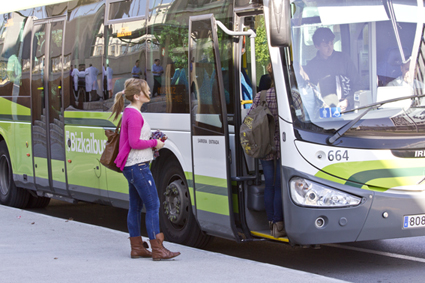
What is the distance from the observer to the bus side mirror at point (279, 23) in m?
6.55

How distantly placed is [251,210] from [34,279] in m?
2.27

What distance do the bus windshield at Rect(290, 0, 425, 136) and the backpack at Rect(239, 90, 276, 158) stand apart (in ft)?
1.05

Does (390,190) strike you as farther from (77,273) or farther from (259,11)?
(77,273)

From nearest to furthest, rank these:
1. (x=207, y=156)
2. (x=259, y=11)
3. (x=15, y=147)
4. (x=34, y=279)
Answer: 1. (x=34, y=279)
2. (x=259, y=11)
3. (x=207, y=156)
4. (x=15, y=147)

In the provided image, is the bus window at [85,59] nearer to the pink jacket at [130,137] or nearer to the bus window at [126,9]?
the bus window at [126,9]

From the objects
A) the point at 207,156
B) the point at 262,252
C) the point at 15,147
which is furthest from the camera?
the point at 15,147

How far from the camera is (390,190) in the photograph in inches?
264

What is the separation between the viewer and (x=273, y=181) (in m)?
7.10

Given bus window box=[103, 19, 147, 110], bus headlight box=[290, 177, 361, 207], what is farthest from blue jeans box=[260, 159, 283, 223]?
bus window box=[103, 19, 147, 110]

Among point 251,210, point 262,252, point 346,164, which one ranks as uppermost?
point 346,164

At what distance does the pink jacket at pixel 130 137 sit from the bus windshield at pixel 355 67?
56.4 inches

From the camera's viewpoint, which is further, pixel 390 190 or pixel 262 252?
pixel 262 252

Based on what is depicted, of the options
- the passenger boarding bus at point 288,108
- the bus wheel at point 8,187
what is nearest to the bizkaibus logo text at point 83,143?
the passenger boarding bus at point 288,108

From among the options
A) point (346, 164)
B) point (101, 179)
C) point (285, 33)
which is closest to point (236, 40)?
point (285, 33)
